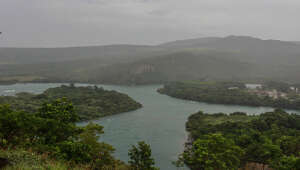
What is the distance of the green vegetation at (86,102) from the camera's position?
56781 millimetres

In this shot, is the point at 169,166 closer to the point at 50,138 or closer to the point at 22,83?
the point at 50,138

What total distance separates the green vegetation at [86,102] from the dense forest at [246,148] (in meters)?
20.6

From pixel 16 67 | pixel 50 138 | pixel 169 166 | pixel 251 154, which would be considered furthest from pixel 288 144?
pixel 16 67

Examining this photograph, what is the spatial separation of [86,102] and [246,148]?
50071 mm

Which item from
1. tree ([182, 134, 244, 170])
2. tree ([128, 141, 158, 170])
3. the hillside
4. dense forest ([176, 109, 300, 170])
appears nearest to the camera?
tree ([182, 134, 244, 170])

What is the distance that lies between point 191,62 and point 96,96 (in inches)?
4547

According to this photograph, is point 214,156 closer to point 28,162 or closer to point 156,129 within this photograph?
point 28,162

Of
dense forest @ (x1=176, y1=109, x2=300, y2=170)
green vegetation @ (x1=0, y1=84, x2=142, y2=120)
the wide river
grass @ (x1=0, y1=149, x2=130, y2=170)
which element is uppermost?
grass @ (x1=0, y1=149, x2=130, y2=170)

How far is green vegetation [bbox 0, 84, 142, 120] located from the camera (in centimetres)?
5678

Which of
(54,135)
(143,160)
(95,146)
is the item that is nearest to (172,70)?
(143,160)

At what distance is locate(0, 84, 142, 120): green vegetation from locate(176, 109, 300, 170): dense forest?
20565 millimetres

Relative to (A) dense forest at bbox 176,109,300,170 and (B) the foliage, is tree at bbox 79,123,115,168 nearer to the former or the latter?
(B) the foliage

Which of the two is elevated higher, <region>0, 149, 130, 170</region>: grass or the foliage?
<region>0, 149, 130, 170</region>: grass

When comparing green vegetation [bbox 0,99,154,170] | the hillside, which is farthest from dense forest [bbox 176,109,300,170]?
the hillside
